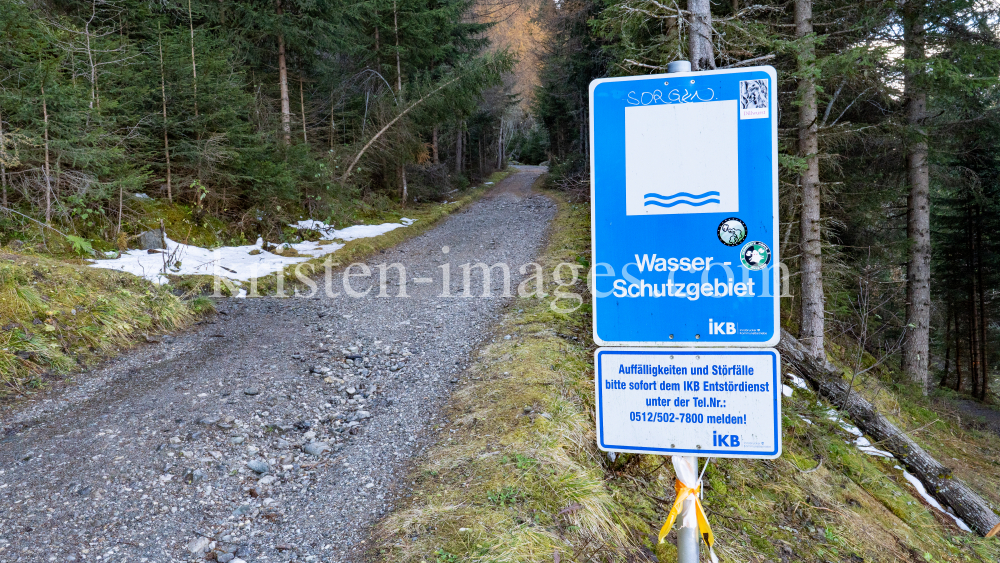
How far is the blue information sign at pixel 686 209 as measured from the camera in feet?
4.54

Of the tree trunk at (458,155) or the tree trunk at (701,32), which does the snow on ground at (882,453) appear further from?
the tree trunk at (458,155)

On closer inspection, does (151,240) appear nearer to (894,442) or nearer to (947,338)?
(894,442)

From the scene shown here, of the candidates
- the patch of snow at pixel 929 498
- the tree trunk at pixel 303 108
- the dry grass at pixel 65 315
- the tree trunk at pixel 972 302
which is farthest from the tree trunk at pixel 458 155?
the patch of snow at pixel 929 498

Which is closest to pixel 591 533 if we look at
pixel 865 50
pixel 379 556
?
pixel 379 556

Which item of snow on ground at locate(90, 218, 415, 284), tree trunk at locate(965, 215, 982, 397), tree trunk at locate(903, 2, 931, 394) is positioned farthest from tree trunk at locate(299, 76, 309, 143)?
tree trunk at locate(965, 215, 982, 397)

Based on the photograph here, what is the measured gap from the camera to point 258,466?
362 cm

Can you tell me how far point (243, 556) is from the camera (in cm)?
276

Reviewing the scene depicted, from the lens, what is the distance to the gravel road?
2.87 meters

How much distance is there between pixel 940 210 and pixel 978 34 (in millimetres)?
10235

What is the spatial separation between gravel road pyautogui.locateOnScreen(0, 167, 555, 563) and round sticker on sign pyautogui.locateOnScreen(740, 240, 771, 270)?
7.97 feet

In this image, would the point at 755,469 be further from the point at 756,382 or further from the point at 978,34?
the point at 978,34

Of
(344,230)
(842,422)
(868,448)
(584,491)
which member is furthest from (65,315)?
(344,230)

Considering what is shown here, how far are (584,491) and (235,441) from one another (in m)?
2.51

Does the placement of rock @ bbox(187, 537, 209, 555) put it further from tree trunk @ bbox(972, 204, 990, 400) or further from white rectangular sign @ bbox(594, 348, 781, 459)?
tree trunk @ bbox(972, 204, 990, 400)
